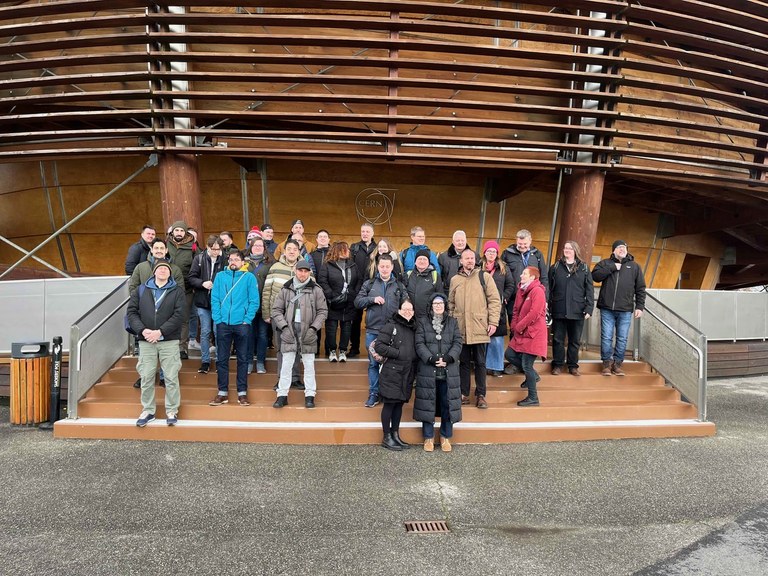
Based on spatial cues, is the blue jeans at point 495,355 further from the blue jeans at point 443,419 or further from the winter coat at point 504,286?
the blue jeans at point 443,419

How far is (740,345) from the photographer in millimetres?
9609

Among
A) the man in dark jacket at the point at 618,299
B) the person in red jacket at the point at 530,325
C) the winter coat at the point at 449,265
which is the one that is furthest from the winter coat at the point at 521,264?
the man in dark jacket at the point at 618,299

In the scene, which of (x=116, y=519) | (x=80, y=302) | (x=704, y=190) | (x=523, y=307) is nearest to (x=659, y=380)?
(x=523, y=307)

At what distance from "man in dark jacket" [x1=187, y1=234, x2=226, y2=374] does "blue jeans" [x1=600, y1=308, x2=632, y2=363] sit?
5.82 metres

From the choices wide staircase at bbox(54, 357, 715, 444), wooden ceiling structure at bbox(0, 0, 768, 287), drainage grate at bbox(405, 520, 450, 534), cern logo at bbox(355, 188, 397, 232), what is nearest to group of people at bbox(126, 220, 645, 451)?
wide staircase at bbox(54, 357, 715, 444)

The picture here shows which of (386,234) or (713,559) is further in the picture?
(386,234)

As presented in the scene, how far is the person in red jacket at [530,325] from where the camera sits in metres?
5.81

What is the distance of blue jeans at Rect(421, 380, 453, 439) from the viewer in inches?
197

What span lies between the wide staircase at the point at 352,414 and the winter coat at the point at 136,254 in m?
1.43

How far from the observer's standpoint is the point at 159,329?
5.28 m

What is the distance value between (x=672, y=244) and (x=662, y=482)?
11022mm

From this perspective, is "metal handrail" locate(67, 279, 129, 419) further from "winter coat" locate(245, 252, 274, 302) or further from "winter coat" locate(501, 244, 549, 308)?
"winter coat" locate(501, 244, 549, 308)

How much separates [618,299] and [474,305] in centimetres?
267

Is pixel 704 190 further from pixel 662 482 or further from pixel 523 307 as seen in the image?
pixel 662 482
